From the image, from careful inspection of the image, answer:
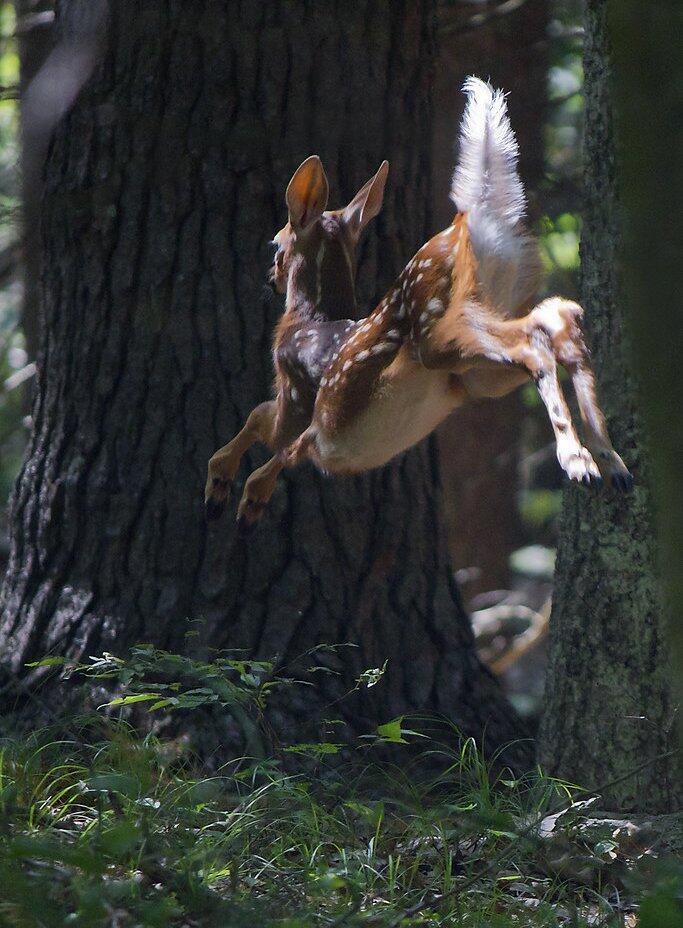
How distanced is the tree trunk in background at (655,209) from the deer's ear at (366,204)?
7.27 ft

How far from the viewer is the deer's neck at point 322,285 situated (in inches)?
162

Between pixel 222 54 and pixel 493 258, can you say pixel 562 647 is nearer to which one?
pixel 493 258

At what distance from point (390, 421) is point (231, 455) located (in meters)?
0.76

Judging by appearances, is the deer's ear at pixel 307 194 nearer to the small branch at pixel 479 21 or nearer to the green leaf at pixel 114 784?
the green leaf at pixel 114 784

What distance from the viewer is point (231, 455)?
426 cm

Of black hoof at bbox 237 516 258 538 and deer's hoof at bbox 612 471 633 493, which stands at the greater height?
deer's hoof at bbox 612 471 633 493

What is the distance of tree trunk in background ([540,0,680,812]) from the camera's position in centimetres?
405

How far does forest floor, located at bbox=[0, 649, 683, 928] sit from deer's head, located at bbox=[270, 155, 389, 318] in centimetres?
133

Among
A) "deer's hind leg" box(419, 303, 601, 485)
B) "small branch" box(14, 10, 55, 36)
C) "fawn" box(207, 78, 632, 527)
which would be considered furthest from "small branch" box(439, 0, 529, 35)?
"deer's hind leg" box(419, 303, 601, 485)

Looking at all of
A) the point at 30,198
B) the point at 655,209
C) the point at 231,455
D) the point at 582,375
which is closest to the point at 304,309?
the point at 231,455

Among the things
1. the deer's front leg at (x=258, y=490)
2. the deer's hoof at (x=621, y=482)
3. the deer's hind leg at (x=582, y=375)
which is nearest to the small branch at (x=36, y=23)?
the deer's front leg at (x=258, y=490)

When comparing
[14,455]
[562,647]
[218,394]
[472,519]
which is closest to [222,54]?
[218,394]

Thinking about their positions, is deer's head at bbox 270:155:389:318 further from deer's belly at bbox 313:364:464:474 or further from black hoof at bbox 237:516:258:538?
black hoof at bbox 237:516:258:538

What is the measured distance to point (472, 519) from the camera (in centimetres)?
922
